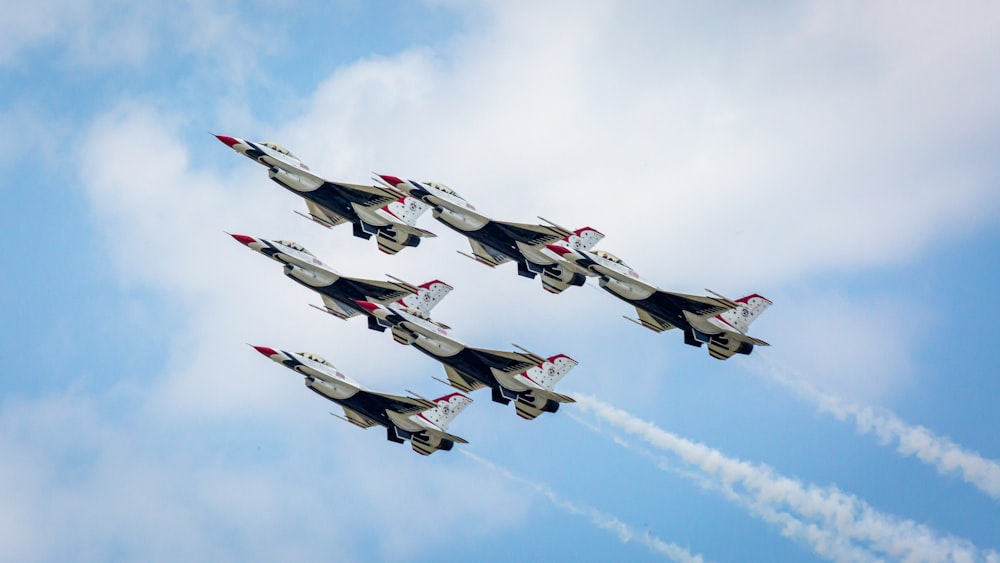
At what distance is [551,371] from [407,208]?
46.1ft

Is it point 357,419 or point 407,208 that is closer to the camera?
point 357,419

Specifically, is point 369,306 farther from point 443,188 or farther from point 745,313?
point 745,313

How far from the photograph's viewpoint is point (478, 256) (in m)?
101

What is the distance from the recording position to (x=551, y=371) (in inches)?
3834

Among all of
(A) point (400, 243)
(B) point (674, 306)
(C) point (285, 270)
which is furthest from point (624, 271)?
(C) point (285, 270)

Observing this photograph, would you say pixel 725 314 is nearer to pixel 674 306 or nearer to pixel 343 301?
pixel 674 306

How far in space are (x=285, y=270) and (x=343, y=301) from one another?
4183 mm

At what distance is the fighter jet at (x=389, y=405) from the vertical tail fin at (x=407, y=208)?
10.3 metres

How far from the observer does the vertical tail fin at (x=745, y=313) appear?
318 ft

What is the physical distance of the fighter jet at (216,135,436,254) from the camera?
101 m

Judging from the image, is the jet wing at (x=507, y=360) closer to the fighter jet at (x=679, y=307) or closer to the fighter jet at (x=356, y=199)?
the fighter jet at (x=679, y=307)

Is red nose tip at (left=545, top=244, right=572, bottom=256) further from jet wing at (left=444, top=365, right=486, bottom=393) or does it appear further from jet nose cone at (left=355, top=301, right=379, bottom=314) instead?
jet nose cone at (left=355, top=301, right=379, bottom=314)

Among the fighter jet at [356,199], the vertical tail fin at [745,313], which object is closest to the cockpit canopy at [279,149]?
the fighter jet at [356,199]

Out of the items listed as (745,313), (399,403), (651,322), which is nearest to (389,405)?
(399,403)
